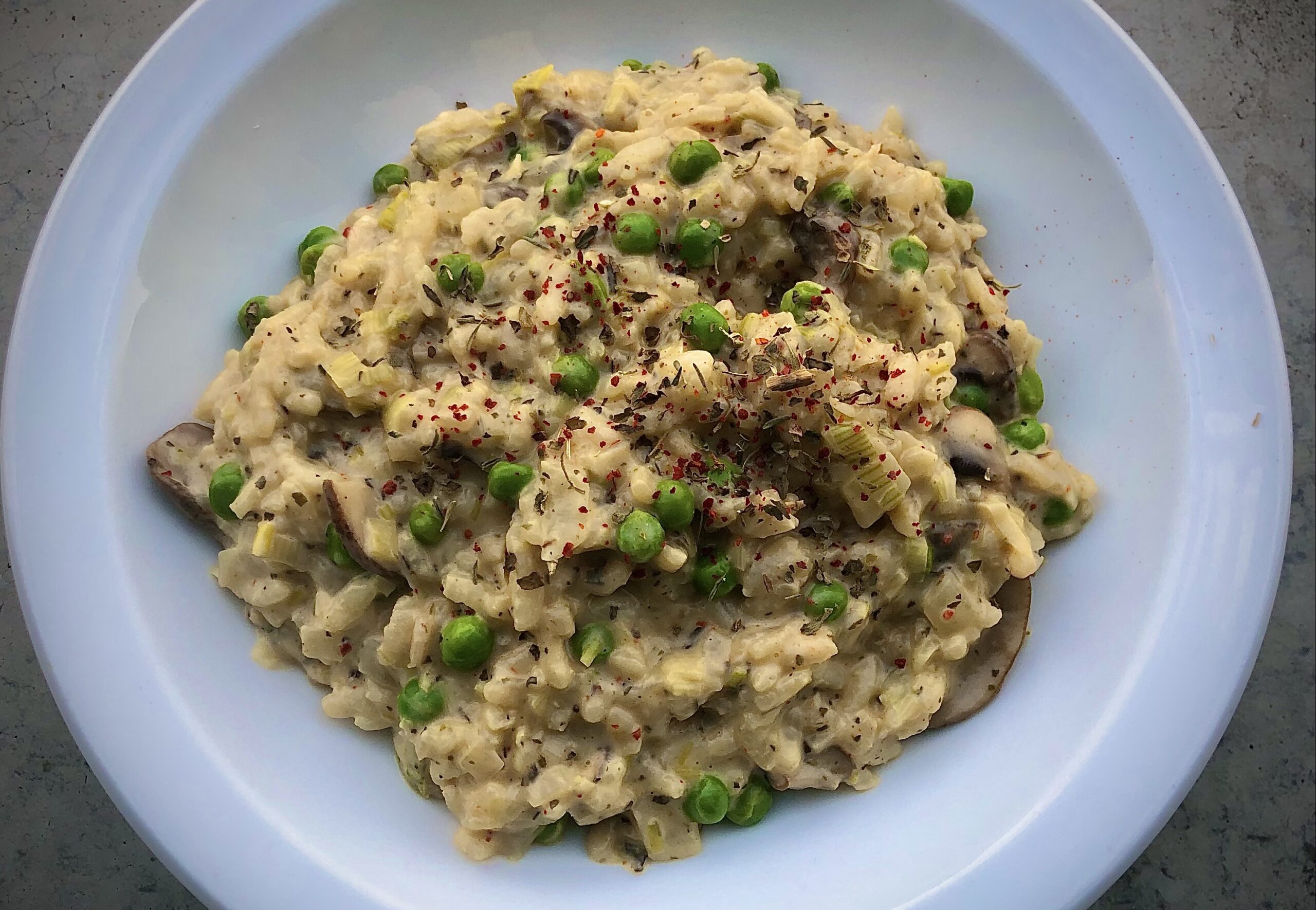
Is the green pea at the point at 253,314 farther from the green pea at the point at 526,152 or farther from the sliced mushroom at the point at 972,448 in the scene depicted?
the sliced mushroom at the point at 972,448

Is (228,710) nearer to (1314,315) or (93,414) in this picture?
(93,414)

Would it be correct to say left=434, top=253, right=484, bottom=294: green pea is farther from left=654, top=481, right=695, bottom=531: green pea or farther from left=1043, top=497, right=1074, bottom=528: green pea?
left=1043, top=497, right=1074, bottom=528: green pea

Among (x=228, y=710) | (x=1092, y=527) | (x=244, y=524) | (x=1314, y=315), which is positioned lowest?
(x=228, y=710)

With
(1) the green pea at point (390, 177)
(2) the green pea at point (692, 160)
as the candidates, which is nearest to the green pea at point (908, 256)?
(2) the green pea at point (692, 160)

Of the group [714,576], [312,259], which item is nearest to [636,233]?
[714,576]

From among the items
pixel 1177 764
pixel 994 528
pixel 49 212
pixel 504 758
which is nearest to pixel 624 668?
pixel 504 758

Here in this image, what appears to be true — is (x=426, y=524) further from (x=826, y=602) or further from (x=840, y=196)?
(x=840, y=196)
